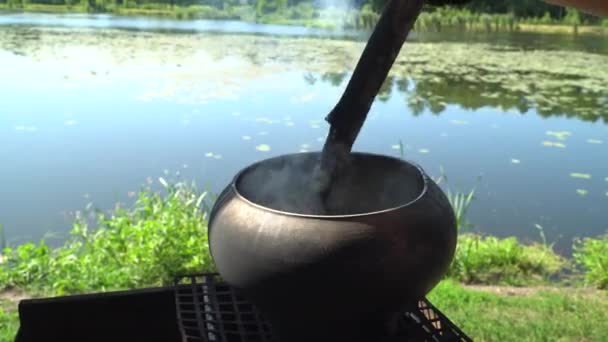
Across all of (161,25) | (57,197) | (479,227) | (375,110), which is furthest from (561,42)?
(57,197)

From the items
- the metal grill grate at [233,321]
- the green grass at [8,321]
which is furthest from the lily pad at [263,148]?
the metal grill grate at [233,321]

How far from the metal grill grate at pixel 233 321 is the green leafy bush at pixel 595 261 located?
1876mm

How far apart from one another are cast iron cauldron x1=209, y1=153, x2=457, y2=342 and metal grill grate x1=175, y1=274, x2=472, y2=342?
12 centimetres

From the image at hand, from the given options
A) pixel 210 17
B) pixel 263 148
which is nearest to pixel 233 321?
pixel 263 148

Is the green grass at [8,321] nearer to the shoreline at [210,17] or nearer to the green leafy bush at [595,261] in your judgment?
the green leafy bush at [595,261]

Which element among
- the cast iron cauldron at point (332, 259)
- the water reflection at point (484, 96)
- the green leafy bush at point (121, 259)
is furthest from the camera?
the water reflection at point (484, 96)

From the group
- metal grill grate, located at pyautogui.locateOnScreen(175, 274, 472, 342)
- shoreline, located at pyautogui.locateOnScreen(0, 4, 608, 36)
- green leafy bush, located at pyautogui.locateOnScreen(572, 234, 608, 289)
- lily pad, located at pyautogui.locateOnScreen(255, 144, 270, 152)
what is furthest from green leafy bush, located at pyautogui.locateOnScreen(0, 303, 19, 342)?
shoreline, located at pyautogui.locateOnScreen(0, 4, 608, 36)

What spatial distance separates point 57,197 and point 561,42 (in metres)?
10.8

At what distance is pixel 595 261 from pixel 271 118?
12.1 feet

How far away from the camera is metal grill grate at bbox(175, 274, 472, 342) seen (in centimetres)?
147

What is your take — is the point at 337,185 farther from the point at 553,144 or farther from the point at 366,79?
the point at 553,144

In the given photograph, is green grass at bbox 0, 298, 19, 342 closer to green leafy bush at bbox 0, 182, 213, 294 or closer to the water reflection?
green leafy bush at bbox 0, 182, 213, 294

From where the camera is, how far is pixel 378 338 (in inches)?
55.1

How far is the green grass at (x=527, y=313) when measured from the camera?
2.38 m
